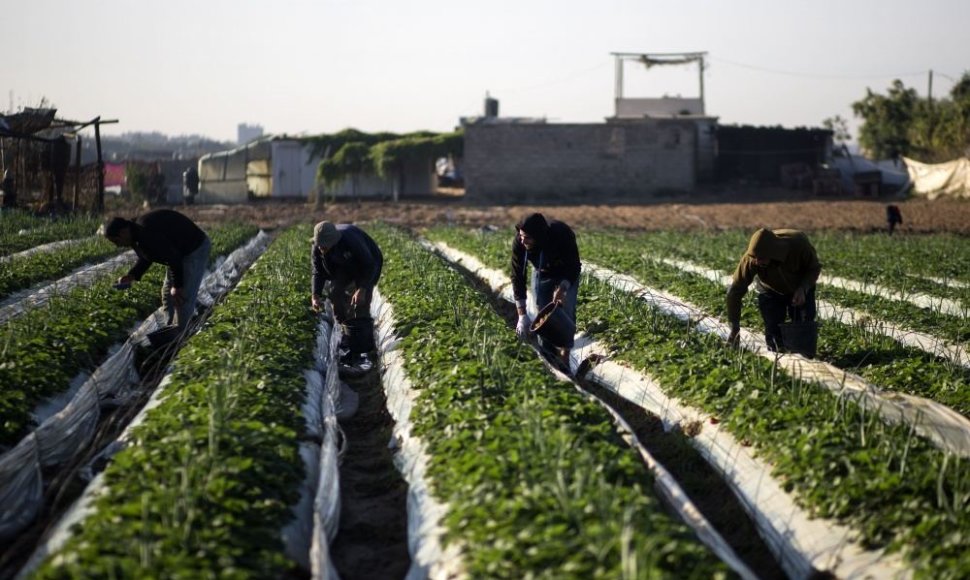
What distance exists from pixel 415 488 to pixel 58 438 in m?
2.91

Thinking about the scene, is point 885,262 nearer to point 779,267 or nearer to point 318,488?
point 779,267

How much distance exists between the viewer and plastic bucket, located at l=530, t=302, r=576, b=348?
10.4m

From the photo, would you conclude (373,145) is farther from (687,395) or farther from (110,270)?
(687,395)

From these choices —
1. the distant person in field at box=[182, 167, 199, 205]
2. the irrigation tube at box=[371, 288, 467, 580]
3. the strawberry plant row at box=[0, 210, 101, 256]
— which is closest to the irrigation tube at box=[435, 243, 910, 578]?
the irrigation tube at box=[371, 288, 467, 580]

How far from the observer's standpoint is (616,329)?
11.1 meters

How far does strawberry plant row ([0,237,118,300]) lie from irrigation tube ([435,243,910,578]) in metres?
8.88

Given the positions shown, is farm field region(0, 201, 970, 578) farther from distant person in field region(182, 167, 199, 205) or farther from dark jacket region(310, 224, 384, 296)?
distant person in field region(182, 167, 199, 205)

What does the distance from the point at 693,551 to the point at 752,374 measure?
12.8ft

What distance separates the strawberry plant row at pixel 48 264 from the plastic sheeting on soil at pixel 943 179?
102 ft

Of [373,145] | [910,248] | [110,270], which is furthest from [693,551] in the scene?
[373,145]

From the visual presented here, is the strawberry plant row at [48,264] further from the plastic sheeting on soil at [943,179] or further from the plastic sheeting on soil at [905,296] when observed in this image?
the plastic sheeting on soil at [943,179]

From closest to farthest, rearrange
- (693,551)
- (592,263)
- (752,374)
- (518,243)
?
(693,551) → (752,374) → (518,243) → (592,263)

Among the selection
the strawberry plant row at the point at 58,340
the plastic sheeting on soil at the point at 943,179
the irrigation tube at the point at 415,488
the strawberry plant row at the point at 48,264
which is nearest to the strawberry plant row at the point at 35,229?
the strawberry plant row at the point at 48,264

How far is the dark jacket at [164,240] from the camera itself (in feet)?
34.5
